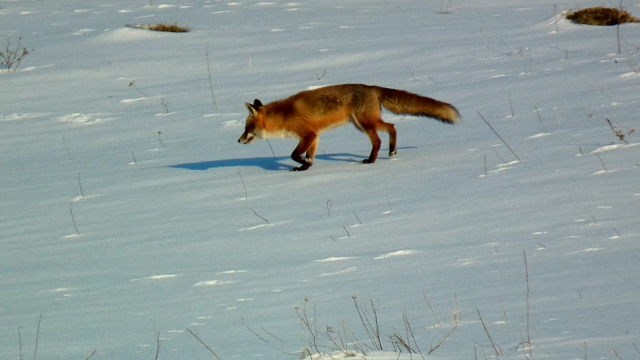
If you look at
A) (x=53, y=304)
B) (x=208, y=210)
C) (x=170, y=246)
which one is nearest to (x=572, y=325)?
(x=53, y=304)

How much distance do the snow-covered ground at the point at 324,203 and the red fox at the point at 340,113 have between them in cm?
28

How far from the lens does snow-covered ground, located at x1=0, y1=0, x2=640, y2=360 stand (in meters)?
4.75

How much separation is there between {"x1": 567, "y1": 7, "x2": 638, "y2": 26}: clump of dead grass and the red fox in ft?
26.4

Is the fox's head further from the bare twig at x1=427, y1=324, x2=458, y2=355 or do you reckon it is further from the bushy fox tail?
the bare twig at x1=427, y1=324, x2=458, y2=355

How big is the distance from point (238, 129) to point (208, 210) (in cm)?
400

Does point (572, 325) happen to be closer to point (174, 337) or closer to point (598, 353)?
point (598, 353)

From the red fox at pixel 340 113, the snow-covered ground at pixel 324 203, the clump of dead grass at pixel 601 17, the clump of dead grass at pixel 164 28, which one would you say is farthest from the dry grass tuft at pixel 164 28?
the red fox at pixel 340 113

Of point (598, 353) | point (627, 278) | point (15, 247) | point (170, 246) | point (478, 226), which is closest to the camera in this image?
point (598, 353)

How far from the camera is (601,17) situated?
16.7 metres

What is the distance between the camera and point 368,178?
8852mm

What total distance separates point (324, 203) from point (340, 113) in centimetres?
184

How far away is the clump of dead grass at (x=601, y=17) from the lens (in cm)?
1641

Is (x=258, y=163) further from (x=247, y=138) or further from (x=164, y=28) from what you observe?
(x=164, y=28)

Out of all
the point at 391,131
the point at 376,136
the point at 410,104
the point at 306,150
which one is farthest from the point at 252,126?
the point at 410,104
